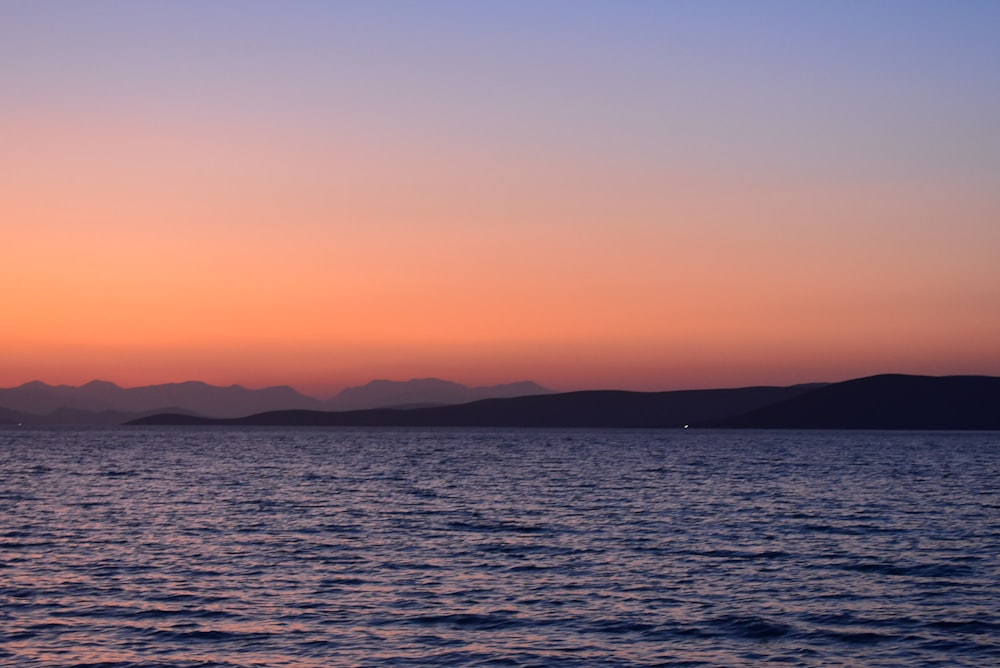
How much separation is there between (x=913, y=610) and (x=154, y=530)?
112ft

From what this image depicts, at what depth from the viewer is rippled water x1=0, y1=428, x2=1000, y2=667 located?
27.3 meters

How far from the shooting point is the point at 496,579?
37000 millimetres

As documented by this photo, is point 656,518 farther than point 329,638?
Answer: Yes

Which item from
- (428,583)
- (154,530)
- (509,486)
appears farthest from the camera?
(509,486)

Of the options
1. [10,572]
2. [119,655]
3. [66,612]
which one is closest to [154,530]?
[10,572]

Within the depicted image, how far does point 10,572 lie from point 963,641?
102ft

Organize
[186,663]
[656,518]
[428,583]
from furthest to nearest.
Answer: [656,518] → [428,583] → [186,663]

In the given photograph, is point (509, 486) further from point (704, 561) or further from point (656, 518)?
point (704, 561)

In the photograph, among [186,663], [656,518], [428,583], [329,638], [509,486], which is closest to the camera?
[186,663]

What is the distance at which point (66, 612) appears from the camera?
30953 mm

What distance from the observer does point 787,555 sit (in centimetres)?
4350

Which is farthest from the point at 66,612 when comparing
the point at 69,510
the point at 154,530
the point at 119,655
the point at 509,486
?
the point at 509,486

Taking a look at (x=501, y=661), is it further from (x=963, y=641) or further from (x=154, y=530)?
(x=154, y=530)

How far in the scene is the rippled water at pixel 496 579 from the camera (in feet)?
89.6
